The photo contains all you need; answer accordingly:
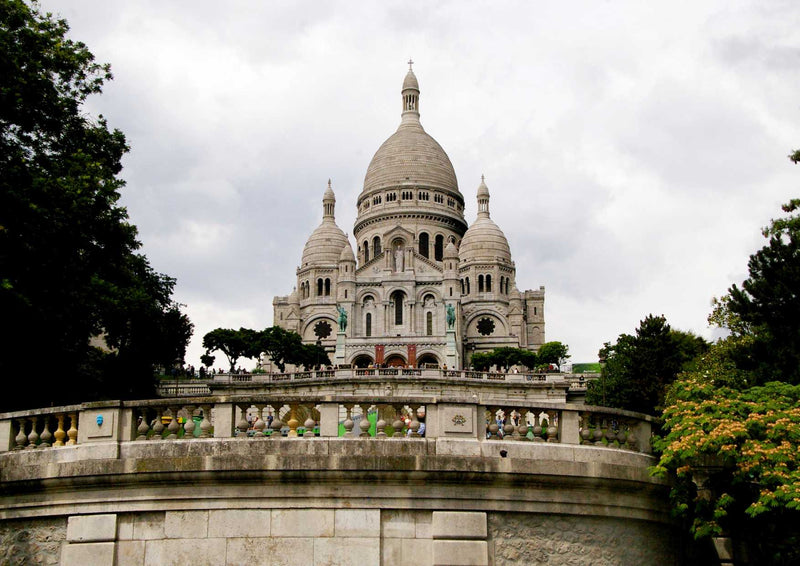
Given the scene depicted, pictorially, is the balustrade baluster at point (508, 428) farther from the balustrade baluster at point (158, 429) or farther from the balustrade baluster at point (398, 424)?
the balustrade baluster at point (158, 429)

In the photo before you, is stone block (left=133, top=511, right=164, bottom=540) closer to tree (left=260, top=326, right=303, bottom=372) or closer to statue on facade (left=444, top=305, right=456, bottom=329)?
tree (left=260, top=326, right=303, bottom=372)

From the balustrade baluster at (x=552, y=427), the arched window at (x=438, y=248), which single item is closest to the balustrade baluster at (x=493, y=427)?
the balustrade baluster at (x=552, y=427)

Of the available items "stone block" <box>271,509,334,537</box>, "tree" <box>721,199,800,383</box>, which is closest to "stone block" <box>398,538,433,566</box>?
"stone block" <box>271,509,334,537</box>

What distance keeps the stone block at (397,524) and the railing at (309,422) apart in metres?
0.91

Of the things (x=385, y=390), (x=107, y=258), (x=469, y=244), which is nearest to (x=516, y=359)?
(x=469, y=244)

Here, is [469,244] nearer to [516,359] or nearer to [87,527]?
[516,359]

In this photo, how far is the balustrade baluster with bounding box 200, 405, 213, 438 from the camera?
11812 mm

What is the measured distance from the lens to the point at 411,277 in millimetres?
108312

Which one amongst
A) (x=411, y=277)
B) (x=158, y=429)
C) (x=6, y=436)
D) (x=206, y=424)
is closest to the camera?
(x=206, y=424)

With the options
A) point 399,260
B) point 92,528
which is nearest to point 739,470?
point 92,528

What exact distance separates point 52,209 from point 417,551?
12171 mm

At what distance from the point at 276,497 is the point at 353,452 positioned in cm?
105

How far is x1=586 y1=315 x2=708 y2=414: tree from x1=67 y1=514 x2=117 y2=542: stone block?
36.1 meters

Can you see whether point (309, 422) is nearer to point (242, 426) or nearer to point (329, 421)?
point (329, 421)
